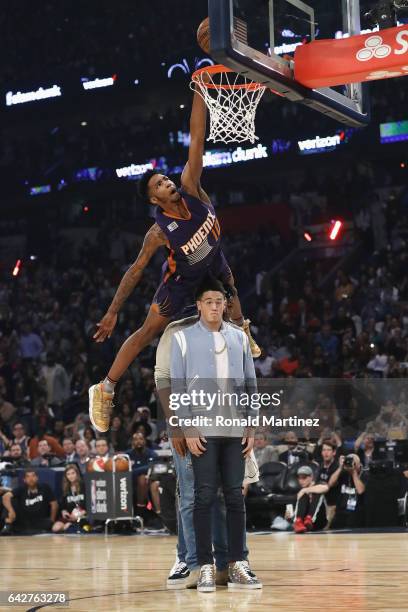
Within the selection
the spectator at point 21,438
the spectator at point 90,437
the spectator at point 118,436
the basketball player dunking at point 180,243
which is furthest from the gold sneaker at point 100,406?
the spectator at point 21,438

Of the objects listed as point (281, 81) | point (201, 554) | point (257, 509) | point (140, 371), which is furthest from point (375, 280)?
point (201, 554)

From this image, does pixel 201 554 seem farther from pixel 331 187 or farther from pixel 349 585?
pixel 331 187

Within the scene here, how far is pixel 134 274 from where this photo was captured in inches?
318

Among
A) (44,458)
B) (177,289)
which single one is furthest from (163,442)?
(177,289)

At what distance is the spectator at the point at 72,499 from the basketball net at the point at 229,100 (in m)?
7.34

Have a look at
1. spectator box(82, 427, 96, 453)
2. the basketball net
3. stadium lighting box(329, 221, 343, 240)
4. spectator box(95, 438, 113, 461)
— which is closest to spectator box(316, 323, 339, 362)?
spectator box(82, 427, 96, 453)

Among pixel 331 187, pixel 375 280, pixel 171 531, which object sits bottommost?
pixel 171 531

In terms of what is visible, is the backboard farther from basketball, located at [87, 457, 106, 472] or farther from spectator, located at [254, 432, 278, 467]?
basketball, located at [87, 457, 106, 472]

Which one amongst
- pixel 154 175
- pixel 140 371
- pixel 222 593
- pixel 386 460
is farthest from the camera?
pixel 140 371

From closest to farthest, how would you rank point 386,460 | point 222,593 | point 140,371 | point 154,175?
point 222,593 < point 154,175 < point 386,460 < point 140,371

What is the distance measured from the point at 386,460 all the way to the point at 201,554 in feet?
21.7

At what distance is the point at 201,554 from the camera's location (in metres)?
7.00

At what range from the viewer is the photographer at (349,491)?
43.2ft

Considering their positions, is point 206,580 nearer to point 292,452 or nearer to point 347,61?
point 347,61
